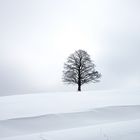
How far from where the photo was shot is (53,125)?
3803mm

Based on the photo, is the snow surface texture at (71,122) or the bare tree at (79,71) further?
the bare tree at (79,71)

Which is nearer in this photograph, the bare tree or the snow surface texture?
the snow surface texture

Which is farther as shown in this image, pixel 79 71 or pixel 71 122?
pixel 79 71

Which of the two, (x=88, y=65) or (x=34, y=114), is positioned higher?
(x=88, y=65)

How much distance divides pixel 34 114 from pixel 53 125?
827 mm

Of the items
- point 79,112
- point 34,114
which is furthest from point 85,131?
point 34,114

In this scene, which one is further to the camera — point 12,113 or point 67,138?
point 12,113

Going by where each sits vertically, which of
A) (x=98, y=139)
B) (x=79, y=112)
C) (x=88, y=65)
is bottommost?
(x=98, y=139)

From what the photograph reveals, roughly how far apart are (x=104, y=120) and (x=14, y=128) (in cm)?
173

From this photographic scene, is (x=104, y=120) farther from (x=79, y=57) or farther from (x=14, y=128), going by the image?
(x=79, y=57)

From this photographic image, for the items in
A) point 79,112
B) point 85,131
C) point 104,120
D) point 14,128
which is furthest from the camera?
point 79,112

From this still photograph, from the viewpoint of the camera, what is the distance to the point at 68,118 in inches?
161

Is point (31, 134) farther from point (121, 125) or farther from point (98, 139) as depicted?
point (121, 125)

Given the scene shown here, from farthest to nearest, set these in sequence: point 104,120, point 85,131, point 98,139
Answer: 1. point 104,120
2. point 85,131
3. point 98,139
